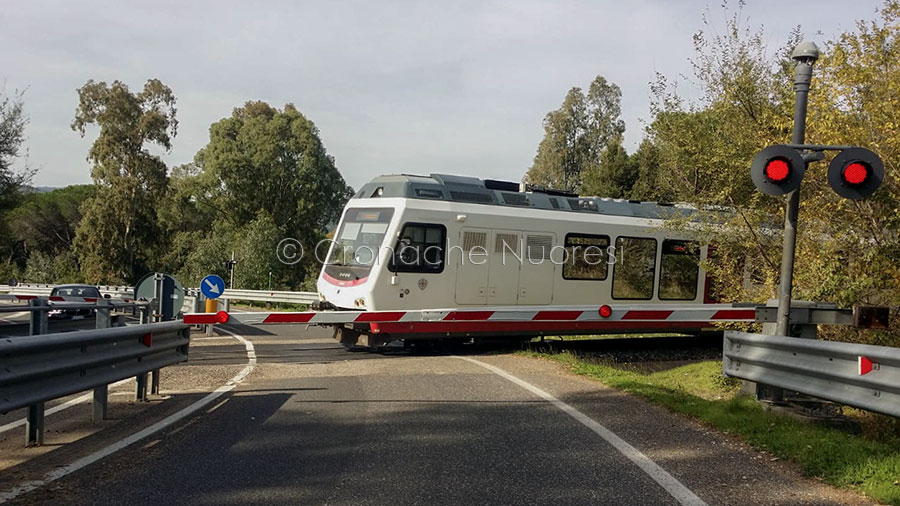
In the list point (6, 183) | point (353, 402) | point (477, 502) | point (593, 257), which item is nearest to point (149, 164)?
point (6, 183)

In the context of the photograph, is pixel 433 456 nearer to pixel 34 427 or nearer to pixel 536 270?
pixel 34 427

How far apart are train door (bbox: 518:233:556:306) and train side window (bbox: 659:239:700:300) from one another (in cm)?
296

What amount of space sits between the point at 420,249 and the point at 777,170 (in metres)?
7.95

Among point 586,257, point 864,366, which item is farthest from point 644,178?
point 864,366

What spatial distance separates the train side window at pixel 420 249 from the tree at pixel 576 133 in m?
41.1

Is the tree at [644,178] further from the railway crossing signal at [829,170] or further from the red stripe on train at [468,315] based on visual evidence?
the railway crossing signal at [829,170]

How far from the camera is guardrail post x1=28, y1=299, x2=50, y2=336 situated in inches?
233

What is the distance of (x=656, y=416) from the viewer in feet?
24.3

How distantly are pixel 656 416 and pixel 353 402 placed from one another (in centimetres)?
320

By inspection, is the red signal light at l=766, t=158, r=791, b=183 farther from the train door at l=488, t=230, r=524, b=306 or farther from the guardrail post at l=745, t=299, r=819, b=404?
the train door at l=488, t=230, r=524, b=306

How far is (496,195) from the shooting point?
15359 millimetres

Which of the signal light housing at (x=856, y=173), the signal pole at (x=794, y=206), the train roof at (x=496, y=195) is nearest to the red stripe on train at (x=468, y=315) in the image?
the train roof at (x=496, y=195)

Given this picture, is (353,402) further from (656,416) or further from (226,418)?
(656,416)

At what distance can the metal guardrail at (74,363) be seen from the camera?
5.09 metres
